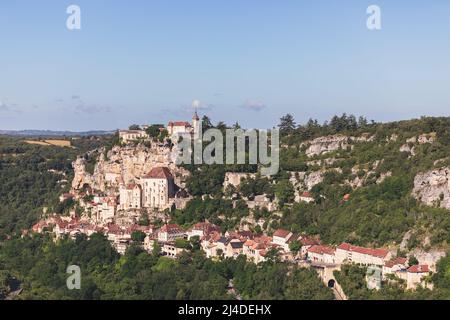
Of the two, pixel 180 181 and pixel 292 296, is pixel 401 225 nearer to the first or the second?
pixel 292 296

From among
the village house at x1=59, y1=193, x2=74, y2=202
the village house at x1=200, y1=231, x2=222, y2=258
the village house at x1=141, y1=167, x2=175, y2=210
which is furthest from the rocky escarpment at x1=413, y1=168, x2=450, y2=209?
the village house at x1=59, y1=193, x2=74, y2=202

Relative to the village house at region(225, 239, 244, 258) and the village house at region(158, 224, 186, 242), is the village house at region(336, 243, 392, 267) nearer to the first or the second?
the village house at region(225, 239, 244, 258)

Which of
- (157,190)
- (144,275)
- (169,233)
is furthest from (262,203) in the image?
(144,275)

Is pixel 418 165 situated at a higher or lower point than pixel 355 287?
higher

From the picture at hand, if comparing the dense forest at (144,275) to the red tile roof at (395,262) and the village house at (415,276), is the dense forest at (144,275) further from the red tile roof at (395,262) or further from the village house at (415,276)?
the village house at (415,276)

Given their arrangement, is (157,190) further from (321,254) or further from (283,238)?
(321,254)
